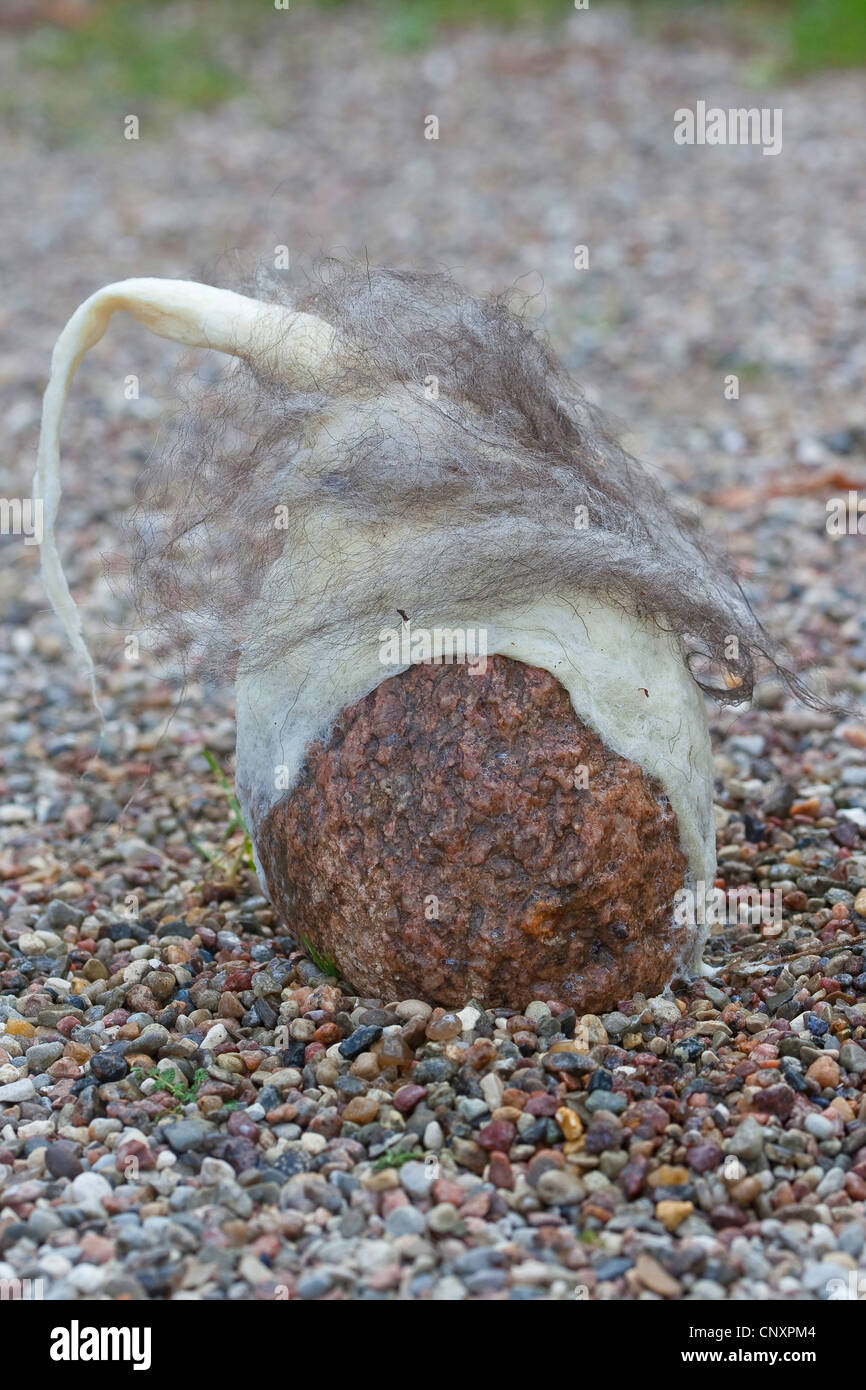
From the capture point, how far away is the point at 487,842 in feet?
9.40

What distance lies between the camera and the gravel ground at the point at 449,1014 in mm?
2527

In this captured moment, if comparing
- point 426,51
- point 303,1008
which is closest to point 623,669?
point 303,1008

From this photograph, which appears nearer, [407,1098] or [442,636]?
[407,1098]

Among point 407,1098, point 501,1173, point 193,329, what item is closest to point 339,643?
point 193,329

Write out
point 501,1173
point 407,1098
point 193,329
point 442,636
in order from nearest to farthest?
point 501,1173 → point 407,1098 → point 442,636 → point 193,329

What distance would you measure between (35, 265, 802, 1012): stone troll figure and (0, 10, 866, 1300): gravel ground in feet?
0.63

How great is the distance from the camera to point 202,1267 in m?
2.47

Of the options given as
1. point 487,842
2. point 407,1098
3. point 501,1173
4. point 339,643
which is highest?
point 339,643

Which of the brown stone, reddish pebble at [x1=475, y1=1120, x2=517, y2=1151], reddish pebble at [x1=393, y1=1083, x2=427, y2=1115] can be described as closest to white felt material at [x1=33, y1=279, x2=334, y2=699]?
the brown stone

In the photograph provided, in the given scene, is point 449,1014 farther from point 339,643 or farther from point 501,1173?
point 339,643

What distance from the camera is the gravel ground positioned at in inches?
99.5

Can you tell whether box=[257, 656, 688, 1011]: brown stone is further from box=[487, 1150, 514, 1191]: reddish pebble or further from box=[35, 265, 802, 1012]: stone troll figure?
box=[487, 1150, 514, 1191]: reddish pebble

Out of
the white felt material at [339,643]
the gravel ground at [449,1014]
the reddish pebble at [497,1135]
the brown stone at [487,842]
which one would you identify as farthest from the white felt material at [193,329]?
the reddish pebble at [497,1135]

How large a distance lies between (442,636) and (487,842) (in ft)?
1.27
